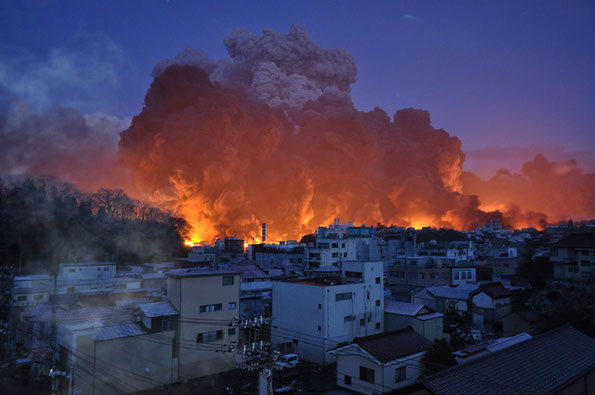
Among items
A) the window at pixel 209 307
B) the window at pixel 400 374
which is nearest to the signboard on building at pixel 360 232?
the window at pixel 209 307

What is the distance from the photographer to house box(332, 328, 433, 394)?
15.3 meters

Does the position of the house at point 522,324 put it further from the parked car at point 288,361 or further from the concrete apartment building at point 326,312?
the parked car at point 288,361

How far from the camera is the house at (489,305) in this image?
2616cm

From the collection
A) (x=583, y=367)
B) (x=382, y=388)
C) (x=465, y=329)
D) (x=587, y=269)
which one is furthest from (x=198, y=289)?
(x=587, y=269)

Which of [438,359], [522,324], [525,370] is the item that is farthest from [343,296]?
[522,324]

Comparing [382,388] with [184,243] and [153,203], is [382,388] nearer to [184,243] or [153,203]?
[184,243]

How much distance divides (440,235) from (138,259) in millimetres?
44747

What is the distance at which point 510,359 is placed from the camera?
11.9 meters

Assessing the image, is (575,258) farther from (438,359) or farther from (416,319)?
(438,359)

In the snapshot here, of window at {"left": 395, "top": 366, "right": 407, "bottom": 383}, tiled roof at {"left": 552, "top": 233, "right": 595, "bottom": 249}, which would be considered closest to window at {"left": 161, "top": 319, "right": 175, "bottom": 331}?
window at {"left": 395, "top": 366, "right": 407, "bottom": 383}

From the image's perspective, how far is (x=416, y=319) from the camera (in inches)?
859

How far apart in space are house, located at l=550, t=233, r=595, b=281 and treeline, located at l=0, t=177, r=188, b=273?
41.3 metres

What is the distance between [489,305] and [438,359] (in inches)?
491

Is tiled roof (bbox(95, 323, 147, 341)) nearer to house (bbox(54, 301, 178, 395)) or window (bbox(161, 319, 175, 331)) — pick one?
house (bbox(54, 301, 178, 395))
